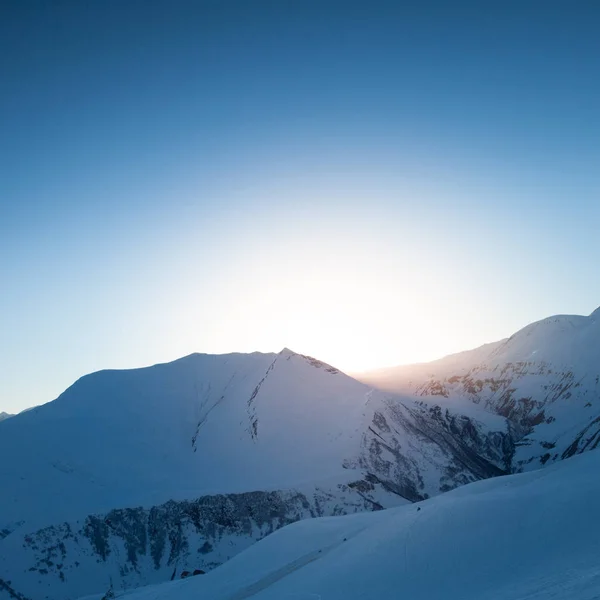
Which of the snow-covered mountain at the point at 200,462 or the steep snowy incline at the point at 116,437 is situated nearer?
the snow-covered mountain at the point at 200,462

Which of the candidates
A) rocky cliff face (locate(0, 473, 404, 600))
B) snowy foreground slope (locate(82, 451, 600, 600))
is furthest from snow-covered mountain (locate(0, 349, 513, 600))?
snowy foreground slope (locate(82, 451, 600, 600))

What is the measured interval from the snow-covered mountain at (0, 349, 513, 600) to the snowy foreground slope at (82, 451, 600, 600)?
45.1 metres

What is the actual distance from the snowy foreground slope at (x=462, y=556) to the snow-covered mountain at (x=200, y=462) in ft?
148

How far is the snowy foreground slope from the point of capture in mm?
20391

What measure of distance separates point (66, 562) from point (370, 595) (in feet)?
227

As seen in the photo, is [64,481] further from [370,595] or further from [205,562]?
[370,595]

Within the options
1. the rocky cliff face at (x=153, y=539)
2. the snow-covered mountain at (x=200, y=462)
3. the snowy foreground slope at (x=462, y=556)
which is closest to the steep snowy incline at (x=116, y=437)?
the snow-covered mountain at (x=200, y=462)

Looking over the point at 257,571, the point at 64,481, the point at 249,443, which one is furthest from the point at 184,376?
the point at 257,571

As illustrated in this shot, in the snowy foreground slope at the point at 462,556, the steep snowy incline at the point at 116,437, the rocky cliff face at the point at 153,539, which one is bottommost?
the rocky cliff face at the point at 153,539

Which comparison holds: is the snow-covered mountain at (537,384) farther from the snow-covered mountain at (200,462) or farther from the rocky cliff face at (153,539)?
the rocky cliff face at (153,539)

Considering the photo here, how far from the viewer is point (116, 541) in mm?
81375

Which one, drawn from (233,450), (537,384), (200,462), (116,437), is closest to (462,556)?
(200,462)

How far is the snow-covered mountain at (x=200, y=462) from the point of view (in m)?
79.6

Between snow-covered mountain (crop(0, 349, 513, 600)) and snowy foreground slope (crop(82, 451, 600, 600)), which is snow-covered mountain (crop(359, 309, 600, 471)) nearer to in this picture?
snow-covered mountain (crop(0, 349, 513, 600))
